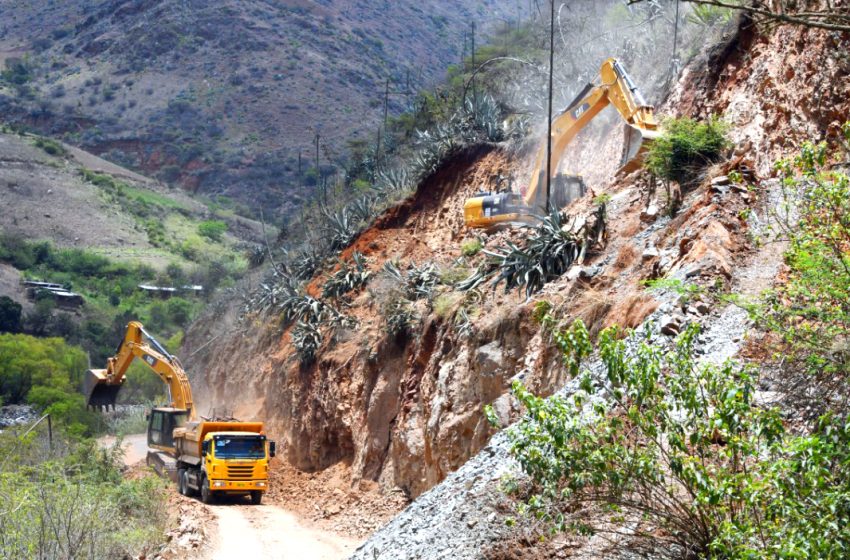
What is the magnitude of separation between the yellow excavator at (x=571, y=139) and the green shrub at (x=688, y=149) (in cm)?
236

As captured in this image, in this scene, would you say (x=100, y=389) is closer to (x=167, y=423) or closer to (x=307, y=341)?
(x=167, y=423)

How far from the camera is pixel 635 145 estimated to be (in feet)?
73.2

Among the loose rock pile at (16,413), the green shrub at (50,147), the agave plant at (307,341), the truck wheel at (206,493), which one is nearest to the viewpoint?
the truck wheel at (206,493)

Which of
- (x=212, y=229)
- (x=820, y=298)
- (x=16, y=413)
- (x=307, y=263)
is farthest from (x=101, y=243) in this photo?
(x=820, y=298)

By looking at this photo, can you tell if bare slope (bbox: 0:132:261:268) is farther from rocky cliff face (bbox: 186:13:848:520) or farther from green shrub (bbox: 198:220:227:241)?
rocky cliff face (bbox: 186:13:848:520)

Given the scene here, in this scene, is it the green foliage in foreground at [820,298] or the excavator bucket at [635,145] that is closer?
the green foliage in foreground at [820,298]

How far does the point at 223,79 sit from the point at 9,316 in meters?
54.9

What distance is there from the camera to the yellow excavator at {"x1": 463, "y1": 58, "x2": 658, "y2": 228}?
22328 mm

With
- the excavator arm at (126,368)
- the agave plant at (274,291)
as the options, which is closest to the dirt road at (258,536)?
the excavator arm at (126,368)

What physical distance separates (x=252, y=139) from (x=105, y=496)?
9194 cm

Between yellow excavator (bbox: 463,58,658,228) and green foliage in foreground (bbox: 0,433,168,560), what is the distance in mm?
10211

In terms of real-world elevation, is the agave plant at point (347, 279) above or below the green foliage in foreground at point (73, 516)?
above

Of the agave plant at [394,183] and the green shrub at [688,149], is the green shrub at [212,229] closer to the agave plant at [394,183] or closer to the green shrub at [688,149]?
the agave plant at [394,183]

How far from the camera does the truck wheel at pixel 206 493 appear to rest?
2489cm
